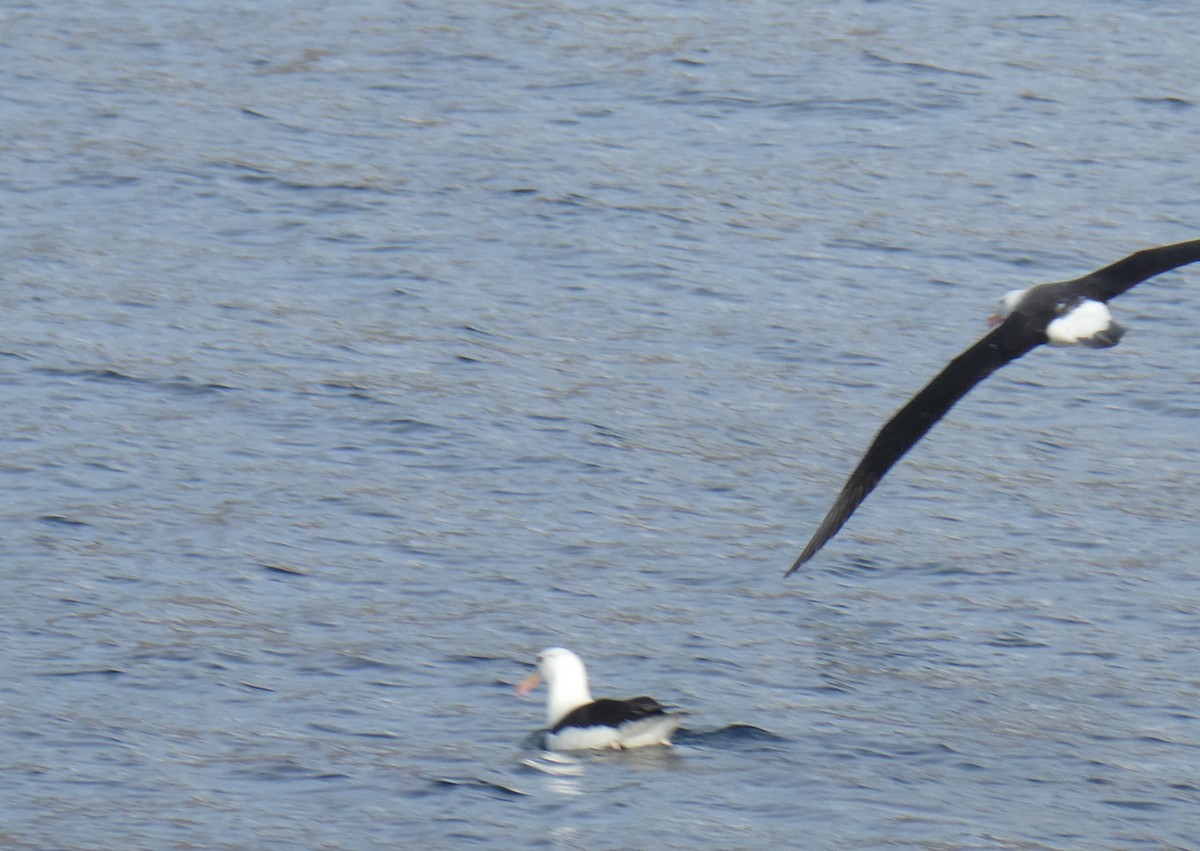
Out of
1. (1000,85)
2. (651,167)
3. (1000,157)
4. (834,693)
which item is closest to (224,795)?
(834,693)

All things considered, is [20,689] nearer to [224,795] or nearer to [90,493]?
[224,795]

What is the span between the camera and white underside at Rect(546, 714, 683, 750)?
418 inches

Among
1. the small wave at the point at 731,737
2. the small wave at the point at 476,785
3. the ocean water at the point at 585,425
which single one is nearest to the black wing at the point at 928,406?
the small wave at the point at 731,737

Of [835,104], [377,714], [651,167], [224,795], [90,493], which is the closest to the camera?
[224,795]

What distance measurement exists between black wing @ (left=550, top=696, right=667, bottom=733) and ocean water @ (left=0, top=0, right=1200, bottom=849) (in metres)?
0.24

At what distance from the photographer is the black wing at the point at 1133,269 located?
10.6 m

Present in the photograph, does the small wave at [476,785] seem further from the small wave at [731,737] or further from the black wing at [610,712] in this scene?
the small wave at [731,737]

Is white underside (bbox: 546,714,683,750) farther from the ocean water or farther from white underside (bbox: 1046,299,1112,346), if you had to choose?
white underside (bbox: 1046,299,1112,346)

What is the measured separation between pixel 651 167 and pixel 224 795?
34.6ft

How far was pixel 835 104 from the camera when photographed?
2120 centimetres

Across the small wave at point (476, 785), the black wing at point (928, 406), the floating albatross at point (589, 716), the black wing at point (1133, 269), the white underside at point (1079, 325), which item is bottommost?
the small wave at point (476, 785)

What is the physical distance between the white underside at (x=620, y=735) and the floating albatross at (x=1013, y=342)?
0.92 meters

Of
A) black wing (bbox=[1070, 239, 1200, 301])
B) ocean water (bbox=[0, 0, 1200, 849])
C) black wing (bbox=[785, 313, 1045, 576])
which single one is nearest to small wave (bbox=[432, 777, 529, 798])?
ocean water (bbox=[0, 0, 1200, 849])

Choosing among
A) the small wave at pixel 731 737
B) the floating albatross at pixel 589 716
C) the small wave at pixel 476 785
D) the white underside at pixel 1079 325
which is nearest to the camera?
the small wave at pixel 476 785
